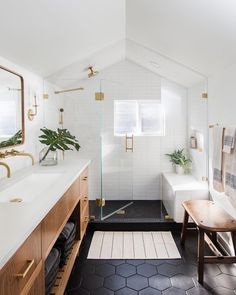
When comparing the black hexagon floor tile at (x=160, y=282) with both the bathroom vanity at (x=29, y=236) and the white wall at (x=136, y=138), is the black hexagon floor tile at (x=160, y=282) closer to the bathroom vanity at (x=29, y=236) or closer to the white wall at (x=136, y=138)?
the bathroom vanity at (x=29, y=236)

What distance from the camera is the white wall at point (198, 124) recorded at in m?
3.37

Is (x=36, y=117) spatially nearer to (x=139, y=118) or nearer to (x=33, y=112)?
(x=33, y=112)

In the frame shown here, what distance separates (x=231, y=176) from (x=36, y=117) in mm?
2098

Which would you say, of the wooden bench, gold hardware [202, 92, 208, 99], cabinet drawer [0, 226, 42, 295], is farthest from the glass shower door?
cabinet drawer [0, 226, 42, 295]

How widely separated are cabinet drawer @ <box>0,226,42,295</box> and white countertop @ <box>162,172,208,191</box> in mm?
2248

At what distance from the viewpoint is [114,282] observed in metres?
2.21

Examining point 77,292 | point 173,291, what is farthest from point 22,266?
point 173,291

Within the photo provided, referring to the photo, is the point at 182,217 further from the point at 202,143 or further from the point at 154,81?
the point at 154,81

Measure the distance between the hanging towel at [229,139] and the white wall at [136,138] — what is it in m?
1.85

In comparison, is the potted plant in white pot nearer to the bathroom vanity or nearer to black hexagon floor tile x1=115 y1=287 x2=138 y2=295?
black hexagon floor tile x1=115 y1=287 x2=138 y2=295

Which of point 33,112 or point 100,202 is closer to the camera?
point 33,112

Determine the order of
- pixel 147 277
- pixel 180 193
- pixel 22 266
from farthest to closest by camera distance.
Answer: pixel 180 193 → pixel 147 277 → pixel 22 266

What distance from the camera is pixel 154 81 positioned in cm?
413

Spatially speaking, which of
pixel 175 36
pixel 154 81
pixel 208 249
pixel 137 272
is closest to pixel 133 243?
pixel 137 272
